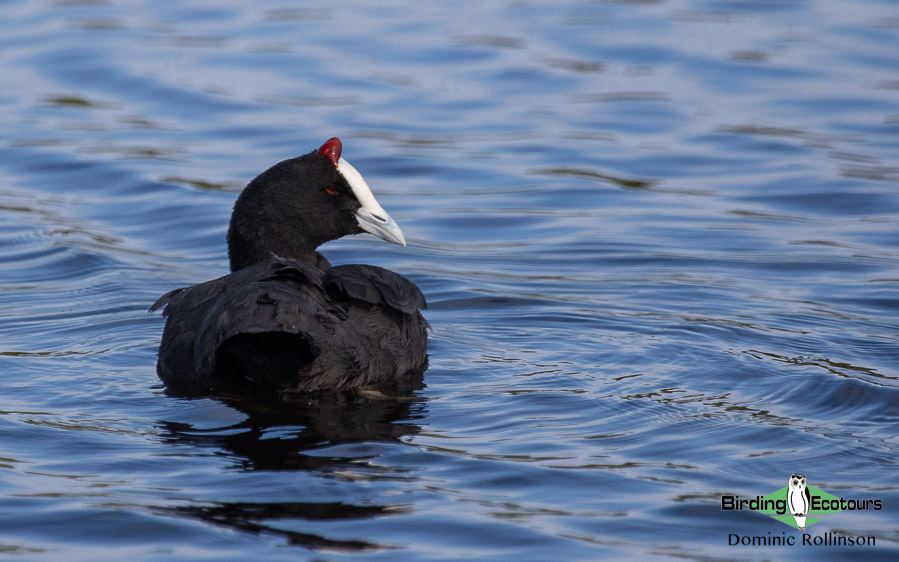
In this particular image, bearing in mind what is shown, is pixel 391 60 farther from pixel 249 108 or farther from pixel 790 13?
pixel 790 13

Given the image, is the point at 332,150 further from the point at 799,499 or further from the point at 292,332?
the point at 799,499

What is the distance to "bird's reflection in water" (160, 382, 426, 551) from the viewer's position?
413 centimetres

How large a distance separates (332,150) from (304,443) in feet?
6.52

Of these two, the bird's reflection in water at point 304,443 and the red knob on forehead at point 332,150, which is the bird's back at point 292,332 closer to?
the bird's reflection in water at point 304,443

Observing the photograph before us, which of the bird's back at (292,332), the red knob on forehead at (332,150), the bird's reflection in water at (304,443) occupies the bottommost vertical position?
the bird's reflection in water at (304,443)

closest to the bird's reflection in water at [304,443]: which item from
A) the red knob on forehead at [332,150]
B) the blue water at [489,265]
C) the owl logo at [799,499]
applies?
the blue water at [489,265]

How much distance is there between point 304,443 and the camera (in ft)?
16.3

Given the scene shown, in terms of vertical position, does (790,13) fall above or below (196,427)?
above

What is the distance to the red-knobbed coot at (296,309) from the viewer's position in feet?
16.6

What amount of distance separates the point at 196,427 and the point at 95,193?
527 centimetres

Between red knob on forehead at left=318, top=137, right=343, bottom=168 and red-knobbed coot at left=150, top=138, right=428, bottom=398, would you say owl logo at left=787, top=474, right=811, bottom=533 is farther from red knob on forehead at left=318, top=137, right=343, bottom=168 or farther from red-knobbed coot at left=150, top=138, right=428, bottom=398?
red knob on forehead at left=318, top=137, right=343, bottom=168

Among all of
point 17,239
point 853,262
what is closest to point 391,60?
point 17,239

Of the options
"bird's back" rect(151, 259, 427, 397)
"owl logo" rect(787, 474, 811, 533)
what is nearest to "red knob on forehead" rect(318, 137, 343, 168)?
"bird's back" rect(151, 259, 427, 397)

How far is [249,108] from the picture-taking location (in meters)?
12.4
